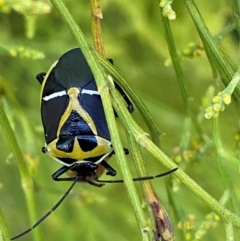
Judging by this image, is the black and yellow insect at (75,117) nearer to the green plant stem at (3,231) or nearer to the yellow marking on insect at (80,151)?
the yellow marking on insect at (80,151)

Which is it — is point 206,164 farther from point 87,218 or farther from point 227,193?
point 227,193

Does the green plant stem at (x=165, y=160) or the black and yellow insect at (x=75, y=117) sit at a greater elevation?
the black and yellow insect at (x=75, y=117)

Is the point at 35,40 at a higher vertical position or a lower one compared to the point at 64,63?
higher

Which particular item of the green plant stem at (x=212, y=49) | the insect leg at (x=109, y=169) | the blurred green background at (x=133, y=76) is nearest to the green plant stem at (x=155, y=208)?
the green plant stem at (x=212, y=49)

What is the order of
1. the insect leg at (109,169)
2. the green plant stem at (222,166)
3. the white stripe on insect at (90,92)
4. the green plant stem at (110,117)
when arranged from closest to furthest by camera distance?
the green plant stem at (110,117) < the green plant stem at (222,166) < the white stripe on insect at (90,92) < the insect leg at (109,169)

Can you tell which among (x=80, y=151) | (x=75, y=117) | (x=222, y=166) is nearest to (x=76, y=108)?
(x=75, y=117)

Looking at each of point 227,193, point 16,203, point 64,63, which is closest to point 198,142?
point 227,193
